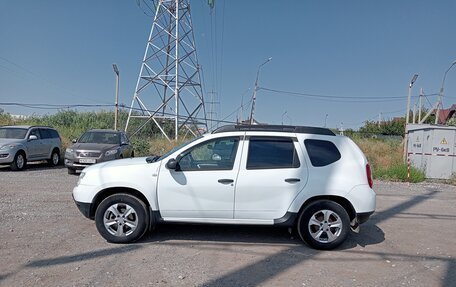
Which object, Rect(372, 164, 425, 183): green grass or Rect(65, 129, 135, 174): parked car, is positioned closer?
Rect(65, 129, 135, 174): parked car

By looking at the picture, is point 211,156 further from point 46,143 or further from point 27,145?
point 46,143

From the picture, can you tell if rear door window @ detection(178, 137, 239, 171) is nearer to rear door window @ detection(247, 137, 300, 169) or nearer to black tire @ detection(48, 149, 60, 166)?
rear door window @ detection(247, 137, 300, 169)

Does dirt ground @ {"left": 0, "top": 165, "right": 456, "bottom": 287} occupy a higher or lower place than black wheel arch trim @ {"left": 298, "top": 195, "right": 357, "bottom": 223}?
lower

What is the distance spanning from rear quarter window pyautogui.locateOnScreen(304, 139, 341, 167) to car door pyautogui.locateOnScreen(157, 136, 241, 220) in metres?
1.11

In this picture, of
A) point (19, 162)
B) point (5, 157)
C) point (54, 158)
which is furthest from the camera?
point (54, 158)

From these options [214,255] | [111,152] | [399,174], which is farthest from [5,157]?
[399,174]

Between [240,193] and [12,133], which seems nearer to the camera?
[240,193]

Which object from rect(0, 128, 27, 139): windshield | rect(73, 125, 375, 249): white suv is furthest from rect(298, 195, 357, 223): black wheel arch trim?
rect(0, 128, 27, 139): windshield

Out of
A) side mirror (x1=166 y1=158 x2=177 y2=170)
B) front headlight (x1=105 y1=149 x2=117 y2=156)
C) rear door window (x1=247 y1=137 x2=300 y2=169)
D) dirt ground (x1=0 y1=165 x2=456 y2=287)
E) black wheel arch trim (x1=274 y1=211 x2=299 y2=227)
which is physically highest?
rear door window (x1=247 y1=137 x2=300 y2=169)

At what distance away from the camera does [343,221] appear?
481 cm

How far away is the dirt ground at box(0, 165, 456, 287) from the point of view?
3773 mm

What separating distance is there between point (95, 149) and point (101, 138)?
51.8 inches

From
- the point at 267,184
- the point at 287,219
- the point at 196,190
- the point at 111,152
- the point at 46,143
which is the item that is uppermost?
the point at 46,143

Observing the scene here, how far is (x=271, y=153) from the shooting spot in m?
4.94
